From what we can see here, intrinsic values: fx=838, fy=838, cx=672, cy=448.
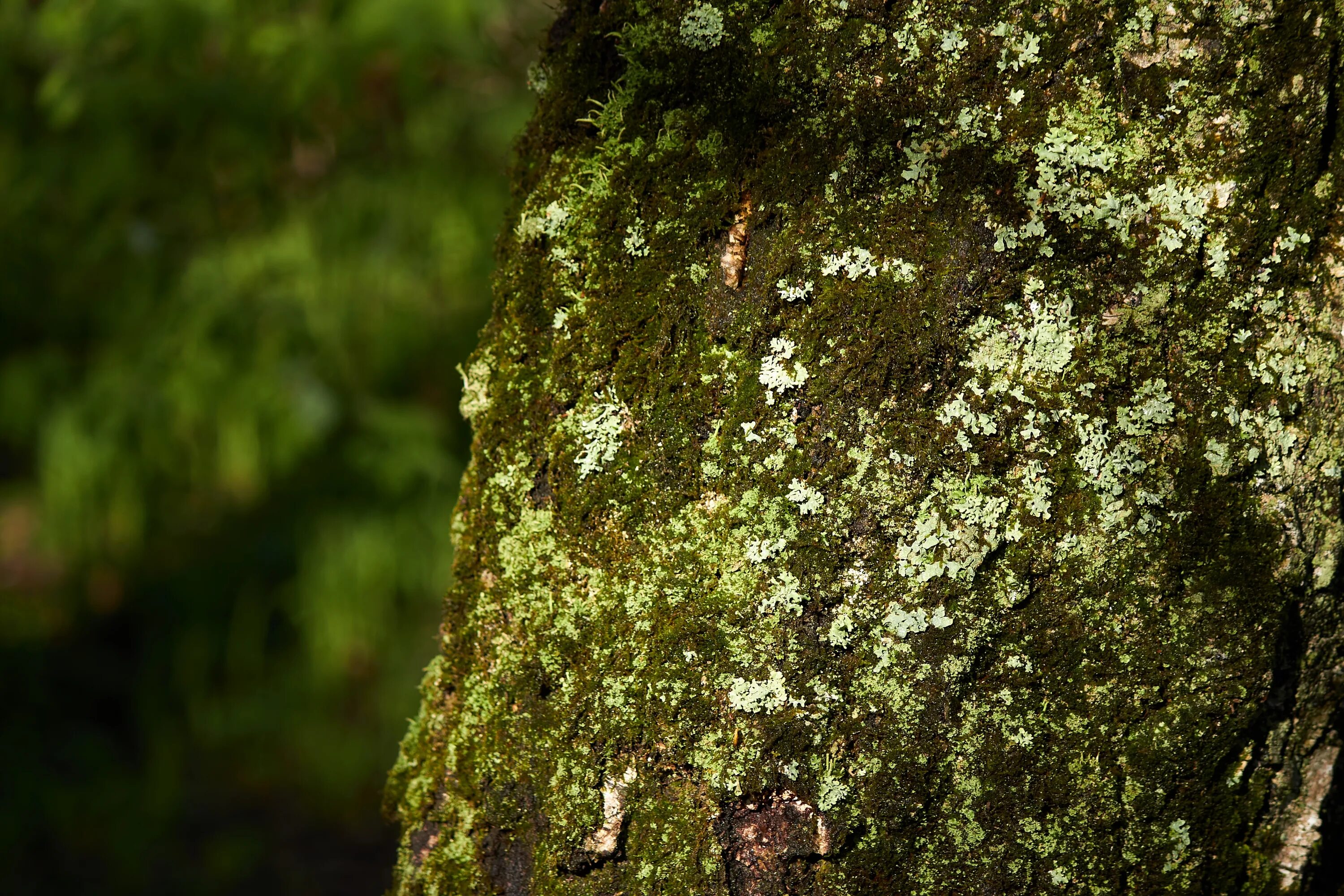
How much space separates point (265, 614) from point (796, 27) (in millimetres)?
3849

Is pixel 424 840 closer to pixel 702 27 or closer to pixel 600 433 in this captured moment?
pixel 600 433

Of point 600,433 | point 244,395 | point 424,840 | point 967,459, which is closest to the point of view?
point 967,459

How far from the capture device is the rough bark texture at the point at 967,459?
760 mm

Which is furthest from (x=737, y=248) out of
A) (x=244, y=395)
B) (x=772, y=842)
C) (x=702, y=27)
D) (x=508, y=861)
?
(x=244, y=395)

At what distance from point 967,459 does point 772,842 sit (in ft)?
1.38

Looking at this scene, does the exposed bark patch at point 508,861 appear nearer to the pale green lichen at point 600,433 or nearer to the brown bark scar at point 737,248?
the pale green lichen at point 600,433

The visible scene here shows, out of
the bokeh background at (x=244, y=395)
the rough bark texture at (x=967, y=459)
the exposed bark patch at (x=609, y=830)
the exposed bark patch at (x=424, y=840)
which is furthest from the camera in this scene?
the bokeh background at (x=244, y=395)

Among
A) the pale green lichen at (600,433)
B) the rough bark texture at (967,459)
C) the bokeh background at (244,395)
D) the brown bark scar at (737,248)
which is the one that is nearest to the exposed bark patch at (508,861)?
the rough bark texture at (967,459)

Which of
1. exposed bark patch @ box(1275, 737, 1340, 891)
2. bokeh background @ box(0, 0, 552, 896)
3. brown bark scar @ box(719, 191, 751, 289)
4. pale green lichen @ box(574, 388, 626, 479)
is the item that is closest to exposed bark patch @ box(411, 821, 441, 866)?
pale green lichen @ box(574, 388, 626, 479)

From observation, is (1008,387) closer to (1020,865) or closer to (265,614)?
(1020,865)

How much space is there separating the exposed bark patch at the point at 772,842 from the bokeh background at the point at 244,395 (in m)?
2.81

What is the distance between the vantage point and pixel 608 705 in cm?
87

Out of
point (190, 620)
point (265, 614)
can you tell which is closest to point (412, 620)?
point (265, 614)

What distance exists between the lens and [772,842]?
829mm
